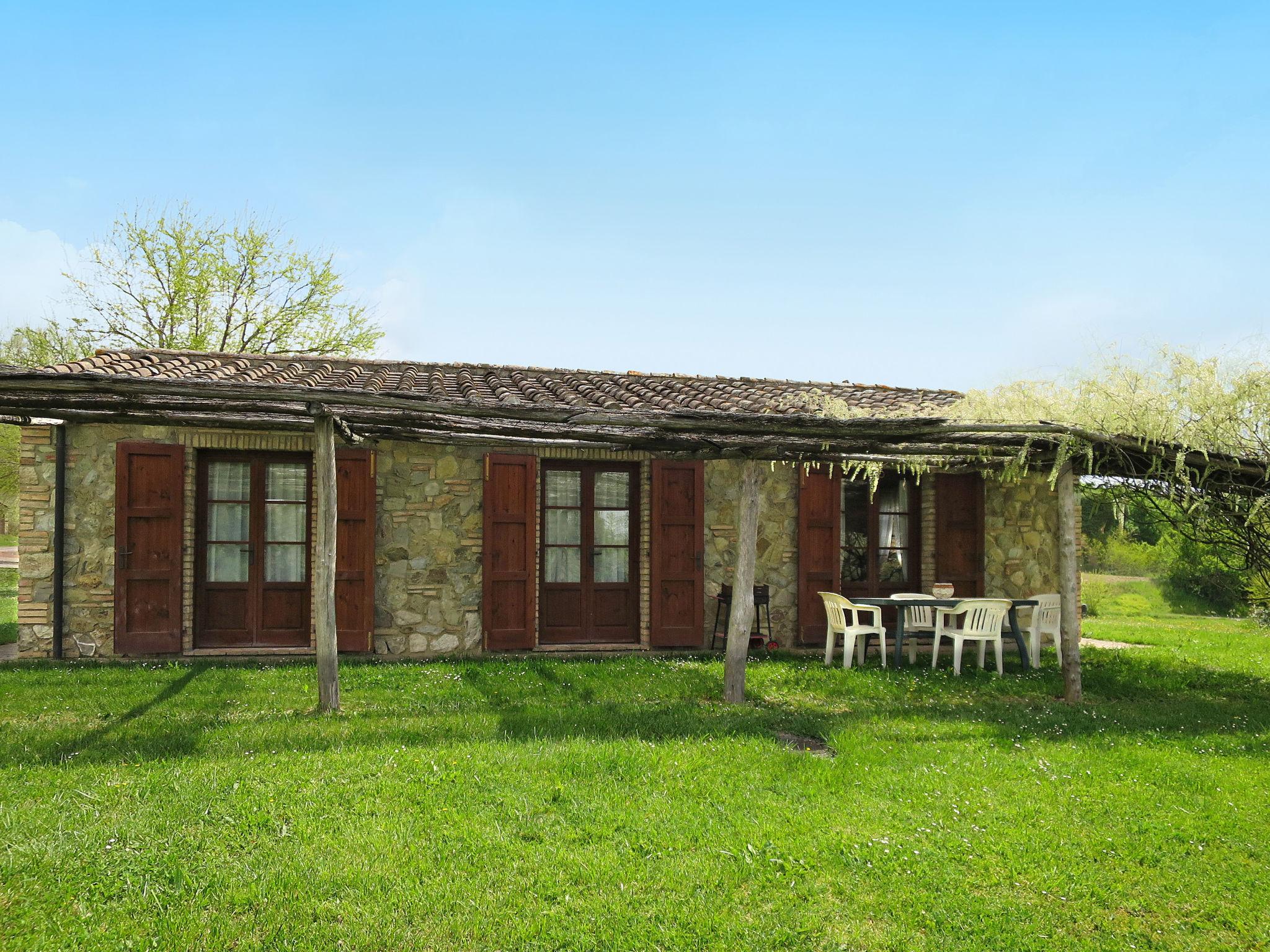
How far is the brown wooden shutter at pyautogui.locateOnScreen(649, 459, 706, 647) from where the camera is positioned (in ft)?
25.7

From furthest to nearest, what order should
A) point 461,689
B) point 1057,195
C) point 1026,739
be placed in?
point 1057,195
point 461,689
point 1026,739

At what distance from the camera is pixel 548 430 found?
6.43 metres

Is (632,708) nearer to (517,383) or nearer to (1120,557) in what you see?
(517,383)

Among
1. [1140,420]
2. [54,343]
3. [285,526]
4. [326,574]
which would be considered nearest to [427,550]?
[285,526]

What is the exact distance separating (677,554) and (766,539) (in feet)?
3.32

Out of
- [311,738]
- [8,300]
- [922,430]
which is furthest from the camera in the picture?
[8,300]

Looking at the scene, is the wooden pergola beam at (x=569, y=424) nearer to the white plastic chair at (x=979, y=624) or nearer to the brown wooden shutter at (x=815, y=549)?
the brown wooden shutter at (x=815, y=549)

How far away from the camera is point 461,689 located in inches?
230

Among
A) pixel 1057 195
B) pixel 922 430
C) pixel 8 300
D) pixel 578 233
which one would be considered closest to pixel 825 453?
pixel 922 430

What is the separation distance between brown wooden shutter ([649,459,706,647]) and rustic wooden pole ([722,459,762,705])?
202cm

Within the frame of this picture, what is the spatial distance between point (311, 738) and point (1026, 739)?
425cm

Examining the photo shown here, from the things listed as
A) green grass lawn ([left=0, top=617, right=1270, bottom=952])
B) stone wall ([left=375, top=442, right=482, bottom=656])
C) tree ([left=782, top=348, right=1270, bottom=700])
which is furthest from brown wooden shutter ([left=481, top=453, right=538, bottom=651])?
tree ([left=782, top=348, right=1270, bottom=700])

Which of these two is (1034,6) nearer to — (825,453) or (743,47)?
(743,47)

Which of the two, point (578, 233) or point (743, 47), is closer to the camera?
point (743, 47)
